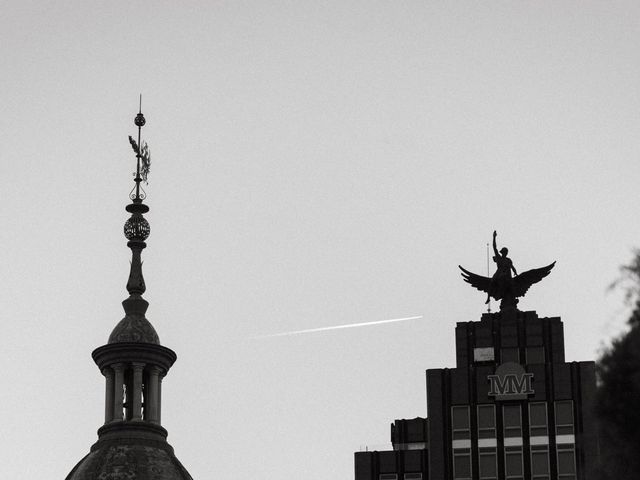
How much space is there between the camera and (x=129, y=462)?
124750 millimetres

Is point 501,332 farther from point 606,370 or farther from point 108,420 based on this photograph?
point 606,370

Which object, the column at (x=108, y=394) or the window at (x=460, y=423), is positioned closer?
the window at (x=460, y=423)

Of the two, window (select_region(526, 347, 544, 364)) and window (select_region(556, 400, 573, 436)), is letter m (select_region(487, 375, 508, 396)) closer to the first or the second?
window (select_region(526, 347, 544, 364))

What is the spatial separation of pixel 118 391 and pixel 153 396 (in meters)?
2.43

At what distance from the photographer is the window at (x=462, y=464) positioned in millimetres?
103625

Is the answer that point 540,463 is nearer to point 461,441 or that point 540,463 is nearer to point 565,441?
point 565,441

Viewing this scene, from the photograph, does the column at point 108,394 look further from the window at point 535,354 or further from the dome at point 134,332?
the window at point 535,354

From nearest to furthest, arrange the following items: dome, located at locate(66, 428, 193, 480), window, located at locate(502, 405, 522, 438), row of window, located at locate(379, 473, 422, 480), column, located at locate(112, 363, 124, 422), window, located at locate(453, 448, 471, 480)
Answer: window, located at locate(453, 448, 471, 480)
window, located at locate(502, 405, 522, 438)
row of window, located at locate(379, 473, 422, 480)
dome, located at locate(66, 428, 193, 480)
column, located at locate(112, 363, 124, 422)

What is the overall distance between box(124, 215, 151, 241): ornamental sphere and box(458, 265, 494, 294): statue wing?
→ 35.8 meters

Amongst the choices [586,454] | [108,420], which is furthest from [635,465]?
[108,420]

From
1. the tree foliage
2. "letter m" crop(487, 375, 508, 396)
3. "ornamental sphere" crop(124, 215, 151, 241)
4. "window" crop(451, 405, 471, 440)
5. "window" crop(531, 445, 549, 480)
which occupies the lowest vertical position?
the tree foliage

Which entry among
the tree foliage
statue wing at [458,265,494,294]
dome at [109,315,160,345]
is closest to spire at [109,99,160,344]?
dome at [109,315,160,345]

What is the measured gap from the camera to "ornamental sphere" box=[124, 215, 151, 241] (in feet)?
474

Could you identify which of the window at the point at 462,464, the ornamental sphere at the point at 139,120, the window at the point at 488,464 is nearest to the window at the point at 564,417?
the window at the point at 488,464
